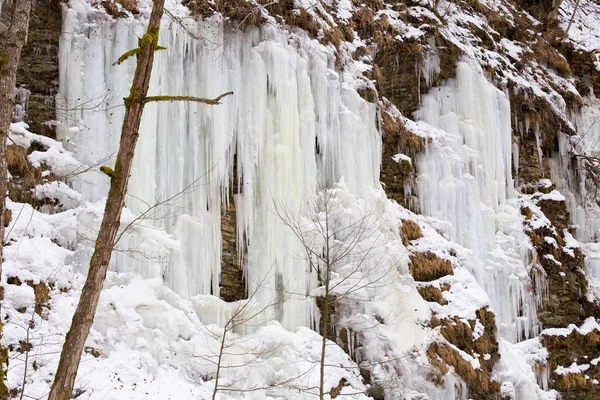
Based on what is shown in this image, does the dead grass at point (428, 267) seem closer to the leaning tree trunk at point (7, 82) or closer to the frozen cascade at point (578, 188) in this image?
the frozen cascade at point (578, 188)

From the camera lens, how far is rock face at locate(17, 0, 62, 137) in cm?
941

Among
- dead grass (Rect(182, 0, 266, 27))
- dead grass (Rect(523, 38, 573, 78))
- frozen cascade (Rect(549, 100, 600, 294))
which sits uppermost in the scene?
dead grass (Rect(523, 38, 573, 78))

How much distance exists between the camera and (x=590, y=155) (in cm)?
1559

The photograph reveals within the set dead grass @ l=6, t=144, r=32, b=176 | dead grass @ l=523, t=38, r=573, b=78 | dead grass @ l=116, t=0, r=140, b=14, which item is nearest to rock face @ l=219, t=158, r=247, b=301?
dead grass @ l=6, t=144, r=32, b=176

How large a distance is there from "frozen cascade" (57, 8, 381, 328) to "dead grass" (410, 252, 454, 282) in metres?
1.62

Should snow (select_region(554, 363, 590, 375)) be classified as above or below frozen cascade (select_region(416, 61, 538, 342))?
below

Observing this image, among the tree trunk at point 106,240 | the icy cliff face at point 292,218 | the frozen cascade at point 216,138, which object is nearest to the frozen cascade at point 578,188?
the icy cliff face at point 292,218

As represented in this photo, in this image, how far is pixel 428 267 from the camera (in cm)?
1182

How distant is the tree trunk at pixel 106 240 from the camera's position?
4.58 metres

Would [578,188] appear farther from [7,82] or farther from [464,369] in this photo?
[7,82]

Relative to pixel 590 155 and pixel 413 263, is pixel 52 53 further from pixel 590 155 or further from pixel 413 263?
pixel 590 155

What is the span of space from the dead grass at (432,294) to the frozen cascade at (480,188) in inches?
46.3

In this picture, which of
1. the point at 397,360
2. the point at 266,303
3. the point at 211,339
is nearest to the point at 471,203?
the point at 397,360

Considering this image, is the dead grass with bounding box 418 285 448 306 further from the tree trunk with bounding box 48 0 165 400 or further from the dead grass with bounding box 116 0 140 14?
the tree trunk with bounding box 48 0 165 400
